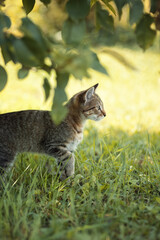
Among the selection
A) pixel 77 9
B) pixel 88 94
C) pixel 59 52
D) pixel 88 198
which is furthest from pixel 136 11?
pixel 88 198

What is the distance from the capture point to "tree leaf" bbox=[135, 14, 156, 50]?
6.92ft

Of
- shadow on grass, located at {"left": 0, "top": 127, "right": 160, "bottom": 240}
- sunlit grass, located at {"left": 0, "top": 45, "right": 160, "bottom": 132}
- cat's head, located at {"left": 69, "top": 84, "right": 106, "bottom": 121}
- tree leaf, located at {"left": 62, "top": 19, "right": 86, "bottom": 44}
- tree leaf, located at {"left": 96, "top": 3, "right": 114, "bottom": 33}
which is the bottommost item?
shadow on grass, located at {"left": 0, "top": 127, "right": 160, "bottom": 240}

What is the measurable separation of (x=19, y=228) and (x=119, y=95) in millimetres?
5971

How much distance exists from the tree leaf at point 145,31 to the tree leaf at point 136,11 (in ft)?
0.79

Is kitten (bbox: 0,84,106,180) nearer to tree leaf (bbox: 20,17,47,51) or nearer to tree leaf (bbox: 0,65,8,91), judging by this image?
tree leaf (bbox: 0,65,8,91)

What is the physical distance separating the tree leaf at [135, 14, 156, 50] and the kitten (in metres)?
1.00

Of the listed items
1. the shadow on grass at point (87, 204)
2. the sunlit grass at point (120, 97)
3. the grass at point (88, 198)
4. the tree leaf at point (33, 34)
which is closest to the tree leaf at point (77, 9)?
the tree leaf at point (33, 34)

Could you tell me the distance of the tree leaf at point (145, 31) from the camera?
6.92ft

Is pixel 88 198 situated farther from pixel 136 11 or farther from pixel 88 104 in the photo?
pixel 136 11

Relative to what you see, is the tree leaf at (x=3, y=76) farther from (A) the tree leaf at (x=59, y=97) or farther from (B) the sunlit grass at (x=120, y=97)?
(B) the sunlit grass at (x=120, y=97)

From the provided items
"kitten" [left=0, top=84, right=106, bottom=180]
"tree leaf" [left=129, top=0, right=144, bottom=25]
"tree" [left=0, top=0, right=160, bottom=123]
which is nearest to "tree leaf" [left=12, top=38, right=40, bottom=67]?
"tree" [left=0, top=0, right=160, bottom=123]

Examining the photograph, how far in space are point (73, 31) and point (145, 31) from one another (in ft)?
2.83

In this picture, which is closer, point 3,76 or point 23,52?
point 23,52

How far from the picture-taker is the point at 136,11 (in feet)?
6.10
